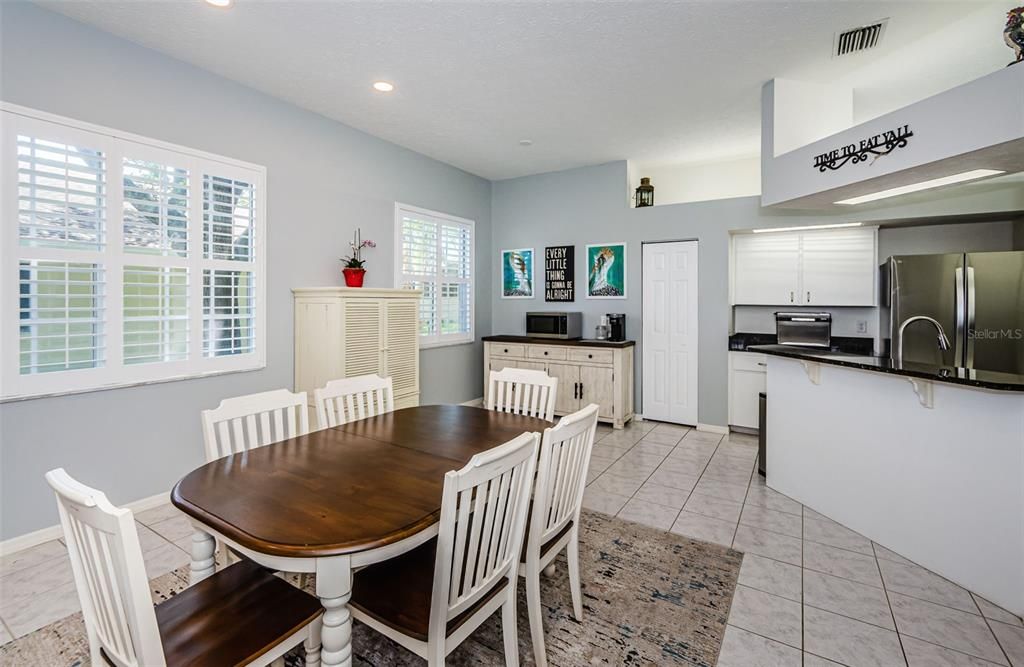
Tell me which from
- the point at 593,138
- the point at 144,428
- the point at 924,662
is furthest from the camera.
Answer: the point at 593,138

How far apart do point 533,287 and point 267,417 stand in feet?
13.6

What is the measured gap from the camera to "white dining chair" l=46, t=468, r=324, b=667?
964 mm

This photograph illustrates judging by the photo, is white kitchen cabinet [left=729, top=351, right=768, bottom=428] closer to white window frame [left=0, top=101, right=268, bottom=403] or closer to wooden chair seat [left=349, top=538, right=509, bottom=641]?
wooden chair seat [left=349, top=538, right=509, bottom=641]

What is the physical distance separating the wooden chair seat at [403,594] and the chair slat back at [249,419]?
852 millimetres

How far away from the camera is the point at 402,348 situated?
13.6ft

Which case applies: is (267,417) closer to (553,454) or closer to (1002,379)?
(553,454)

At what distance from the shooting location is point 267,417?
2.15 meters

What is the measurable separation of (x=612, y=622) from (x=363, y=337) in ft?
9.00

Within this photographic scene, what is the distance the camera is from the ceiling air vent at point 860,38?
272 cm

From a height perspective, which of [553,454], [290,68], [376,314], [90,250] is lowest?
[553,454]

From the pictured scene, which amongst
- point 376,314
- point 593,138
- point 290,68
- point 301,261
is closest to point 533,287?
point 593,138

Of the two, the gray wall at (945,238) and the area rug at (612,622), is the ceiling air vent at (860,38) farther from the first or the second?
the area rug at (612,622)

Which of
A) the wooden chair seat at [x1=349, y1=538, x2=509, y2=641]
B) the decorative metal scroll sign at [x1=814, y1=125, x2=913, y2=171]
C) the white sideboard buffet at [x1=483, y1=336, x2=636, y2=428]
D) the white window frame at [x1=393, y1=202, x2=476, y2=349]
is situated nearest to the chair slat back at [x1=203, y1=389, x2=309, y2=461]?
the wooden chair seat at [x1=349, y1=538, x2=509, y2=641]

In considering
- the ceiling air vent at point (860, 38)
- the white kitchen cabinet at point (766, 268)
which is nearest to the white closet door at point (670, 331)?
the white kitchen cabinet at point (766, 268)
